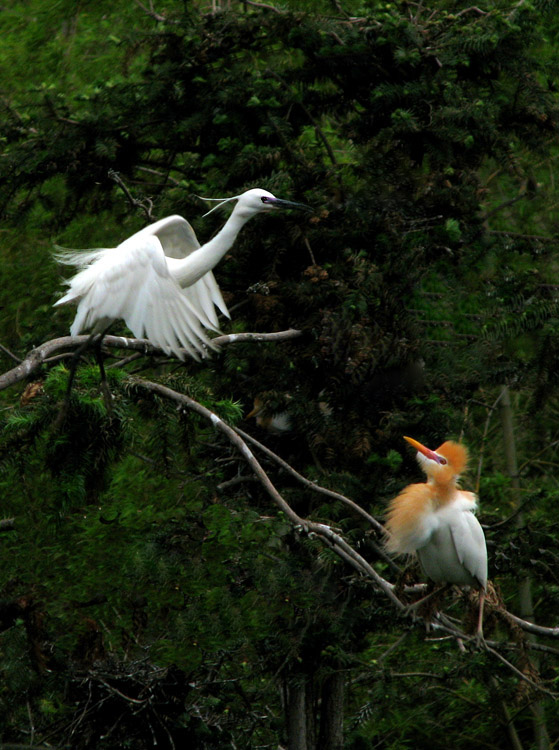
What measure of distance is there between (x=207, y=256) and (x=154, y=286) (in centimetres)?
36

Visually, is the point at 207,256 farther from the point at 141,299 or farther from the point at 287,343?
the point at 287,343

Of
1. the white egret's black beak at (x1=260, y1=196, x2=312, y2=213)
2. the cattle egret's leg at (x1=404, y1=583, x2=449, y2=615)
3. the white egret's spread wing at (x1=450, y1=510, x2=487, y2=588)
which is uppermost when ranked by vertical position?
the white egret's black beak at (x1=260, y1=196, x2=312, y2=213)

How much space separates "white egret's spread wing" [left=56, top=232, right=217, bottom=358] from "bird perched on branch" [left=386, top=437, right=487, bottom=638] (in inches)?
38.5

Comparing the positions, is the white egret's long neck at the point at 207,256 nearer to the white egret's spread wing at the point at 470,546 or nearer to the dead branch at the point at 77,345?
the dead branch at the point at 77,345

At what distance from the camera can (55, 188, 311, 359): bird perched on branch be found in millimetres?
3582

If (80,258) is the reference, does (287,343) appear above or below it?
below

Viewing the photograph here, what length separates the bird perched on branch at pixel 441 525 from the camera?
373 centimetres

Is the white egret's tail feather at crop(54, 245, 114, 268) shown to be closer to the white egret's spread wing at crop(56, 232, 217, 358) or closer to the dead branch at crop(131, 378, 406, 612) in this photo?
the white egret's spread wing at crop(56, 232, 217, 358)

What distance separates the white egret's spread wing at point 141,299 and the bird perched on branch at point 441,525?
977 millimetres

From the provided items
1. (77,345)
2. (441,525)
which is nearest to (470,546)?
(441,525)

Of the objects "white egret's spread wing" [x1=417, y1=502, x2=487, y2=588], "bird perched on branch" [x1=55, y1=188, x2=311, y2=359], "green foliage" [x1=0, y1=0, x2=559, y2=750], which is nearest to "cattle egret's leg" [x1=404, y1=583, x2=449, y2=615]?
"white egret's spread wing" [x1=417, y1=502, x2=487, y2=588]

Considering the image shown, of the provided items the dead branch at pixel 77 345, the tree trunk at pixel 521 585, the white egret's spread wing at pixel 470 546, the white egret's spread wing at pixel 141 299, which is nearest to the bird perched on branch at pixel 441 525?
the white egret's spread wing at pixel 470 546

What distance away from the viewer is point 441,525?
3.86m

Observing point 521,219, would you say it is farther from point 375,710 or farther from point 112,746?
point 112,746
